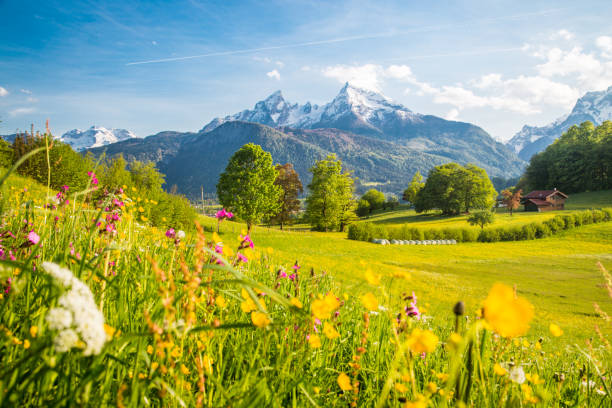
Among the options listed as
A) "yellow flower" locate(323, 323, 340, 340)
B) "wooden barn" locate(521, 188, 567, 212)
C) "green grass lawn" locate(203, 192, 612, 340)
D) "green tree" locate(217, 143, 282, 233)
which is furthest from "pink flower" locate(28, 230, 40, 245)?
"wooden barn" locate(521, 188, 567, 212)

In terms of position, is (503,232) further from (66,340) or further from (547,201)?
(66,340)

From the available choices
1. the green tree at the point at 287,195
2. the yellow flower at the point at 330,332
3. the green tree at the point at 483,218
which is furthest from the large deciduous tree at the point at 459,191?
the yellow flower at the point at 330,332

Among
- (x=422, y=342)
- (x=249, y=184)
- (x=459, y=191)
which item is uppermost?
(x=249, y=184)

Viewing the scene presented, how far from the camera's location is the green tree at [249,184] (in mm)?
31547

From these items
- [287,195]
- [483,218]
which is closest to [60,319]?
[483,218]

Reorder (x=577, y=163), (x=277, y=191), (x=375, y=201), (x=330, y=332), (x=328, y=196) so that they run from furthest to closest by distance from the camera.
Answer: (x=375, y=201) → (x=577, y=163) → (x=328, y=196) → (x=277, y=191) → (x=330, y=332)

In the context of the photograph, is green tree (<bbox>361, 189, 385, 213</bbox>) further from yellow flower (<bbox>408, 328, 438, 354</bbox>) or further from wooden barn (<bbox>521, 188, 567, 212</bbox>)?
yellow flower (<bbox>408, 328, 438, 354</bbox>)

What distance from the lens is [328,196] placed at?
4259 cm

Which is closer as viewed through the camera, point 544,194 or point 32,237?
point 32,237

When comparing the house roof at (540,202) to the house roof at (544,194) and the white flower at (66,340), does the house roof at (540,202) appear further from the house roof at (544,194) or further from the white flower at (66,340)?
the white flower at (66,340)

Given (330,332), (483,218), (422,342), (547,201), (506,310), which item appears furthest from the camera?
(547,201)

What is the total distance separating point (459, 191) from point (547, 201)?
1573 centimetres

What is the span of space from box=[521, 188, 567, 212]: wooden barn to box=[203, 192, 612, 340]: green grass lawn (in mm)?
19992

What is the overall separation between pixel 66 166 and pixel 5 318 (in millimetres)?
18376
